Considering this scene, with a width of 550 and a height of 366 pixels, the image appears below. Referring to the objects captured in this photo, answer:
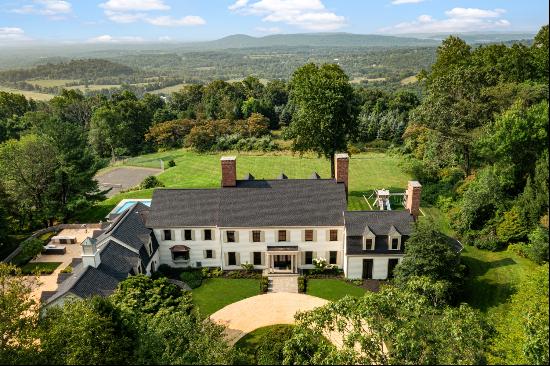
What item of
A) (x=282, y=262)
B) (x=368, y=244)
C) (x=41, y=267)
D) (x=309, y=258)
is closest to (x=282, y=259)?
(x=282, y=262)

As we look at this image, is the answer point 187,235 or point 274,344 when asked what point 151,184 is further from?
point 274,344

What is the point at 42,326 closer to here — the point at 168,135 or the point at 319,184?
the point at 319,184

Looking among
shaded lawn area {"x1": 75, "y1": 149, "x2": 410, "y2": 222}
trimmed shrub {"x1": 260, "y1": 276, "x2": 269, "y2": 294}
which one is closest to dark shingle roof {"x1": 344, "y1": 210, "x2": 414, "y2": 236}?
trimmed shrub {"x1": 260, "y1": 276, "x2": 269, "y2": 294}

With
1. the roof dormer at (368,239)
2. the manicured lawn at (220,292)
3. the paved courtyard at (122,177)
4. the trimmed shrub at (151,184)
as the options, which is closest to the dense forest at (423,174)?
the roof dormer at (368,239)

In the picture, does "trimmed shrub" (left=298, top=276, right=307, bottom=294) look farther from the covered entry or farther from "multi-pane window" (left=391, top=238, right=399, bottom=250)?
"multi-pane window" (left=391, top=238, right=399, bottom=250)

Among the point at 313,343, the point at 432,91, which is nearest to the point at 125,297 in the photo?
the point at 313,343

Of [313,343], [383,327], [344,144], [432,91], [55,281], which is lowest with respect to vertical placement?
[55,281]

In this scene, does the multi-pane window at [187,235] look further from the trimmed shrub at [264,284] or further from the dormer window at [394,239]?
the dormer window at [394,239]
